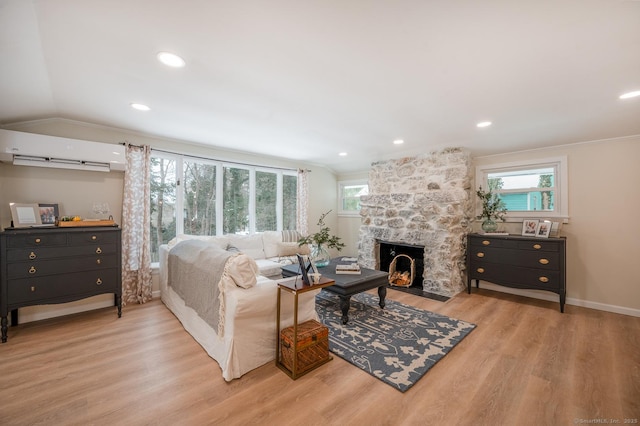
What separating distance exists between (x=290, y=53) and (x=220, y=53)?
490mm

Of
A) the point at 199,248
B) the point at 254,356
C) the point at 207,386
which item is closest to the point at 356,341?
the point at 254,356

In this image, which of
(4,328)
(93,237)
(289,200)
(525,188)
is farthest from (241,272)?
(525,188)

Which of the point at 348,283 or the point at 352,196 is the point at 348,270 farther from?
the point at 352,196

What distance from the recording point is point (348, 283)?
9.48 feet

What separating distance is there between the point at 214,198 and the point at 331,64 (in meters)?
3.34

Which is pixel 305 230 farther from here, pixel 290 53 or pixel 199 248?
pixel 290 53

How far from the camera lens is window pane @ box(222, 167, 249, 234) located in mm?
4629

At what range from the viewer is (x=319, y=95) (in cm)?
243

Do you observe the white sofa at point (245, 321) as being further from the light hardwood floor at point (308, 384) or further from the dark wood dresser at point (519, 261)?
the dark wood dresser at point (519, 261)

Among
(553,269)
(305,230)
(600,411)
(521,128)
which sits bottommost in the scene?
(600,411)

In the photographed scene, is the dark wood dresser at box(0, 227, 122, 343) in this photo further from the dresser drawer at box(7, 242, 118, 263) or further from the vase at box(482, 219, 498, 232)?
the vase at box(482, 219, 498, 232)

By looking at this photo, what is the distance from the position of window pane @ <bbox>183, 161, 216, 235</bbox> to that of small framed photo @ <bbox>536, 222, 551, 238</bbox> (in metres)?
5.05

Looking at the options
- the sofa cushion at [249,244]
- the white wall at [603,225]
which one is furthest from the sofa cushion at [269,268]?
the white wall at [603,225]

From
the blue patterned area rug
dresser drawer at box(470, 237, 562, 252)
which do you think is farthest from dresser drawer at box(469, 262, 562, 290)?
the blue patterned area rug
